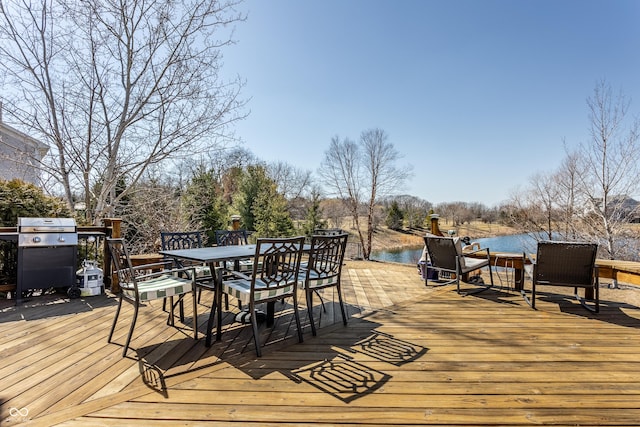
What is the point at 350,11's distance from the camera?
6277 millimetres

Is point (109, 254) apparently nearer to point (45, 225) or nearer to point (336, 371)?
point (45, 225)

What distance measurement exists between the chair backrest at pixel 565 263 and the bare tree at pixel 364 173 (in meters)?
11.9

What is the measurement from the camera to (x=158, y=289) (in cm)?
230

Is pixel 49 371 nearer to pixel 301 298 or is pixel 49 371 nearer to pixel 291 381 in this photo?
pixel 291 381

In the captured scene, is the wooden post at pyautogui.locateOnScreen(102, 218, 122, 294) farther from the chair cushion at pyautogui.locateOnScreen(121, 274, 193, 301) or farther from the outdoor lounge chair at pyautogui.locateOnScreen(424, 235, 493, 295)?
the outdoor lounge chair at pyautogui.locateOnScreen(424, 235, 493, 295)

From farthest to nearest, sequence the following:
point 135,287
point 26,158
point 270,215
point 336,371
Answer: point 270,215 < point 26,158 < point 135,287 < point 336,371

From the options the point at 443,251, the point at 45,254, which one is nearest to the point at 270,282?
the point at 443,251

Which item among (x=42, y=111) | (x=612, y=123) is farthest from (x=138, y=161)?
(x=612, y=123)

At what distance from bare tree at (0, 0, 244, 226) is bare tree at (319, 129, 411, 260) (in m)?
10.6

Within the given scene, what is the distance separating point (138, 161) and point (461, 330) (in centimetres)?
586

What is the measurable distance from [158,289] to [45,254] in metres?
2.34

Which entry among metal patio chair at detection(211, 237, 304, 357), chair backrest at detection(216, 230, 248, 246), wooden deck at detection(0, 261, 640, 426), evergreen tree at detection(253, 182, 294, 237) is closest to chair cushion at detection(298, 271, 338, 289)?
metal patio chair at detection(211, 237, 304, 357)

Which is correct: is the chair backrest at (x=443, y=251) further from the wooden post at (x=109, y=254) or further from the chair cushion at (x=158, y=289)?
the wooden post at (x=109, y=254)

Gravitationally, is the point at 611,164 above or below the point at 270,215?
above
